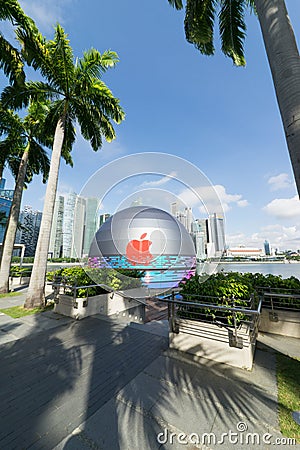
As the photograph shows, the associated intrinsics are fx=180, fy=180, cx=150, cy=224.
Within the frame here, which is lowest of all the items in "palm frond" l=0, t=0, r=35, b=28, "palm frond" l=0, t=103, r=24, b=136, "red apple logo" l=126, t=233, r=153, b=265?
"red apple logo" l=126, t=233, r=153, b=265

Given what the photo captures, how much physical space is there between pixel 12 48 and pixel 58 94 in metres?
2.07

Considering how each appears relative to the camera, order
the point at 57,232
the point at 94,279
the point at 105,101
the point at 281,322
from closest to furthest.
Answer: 1. the point at 281,322
2. the point at 94,279
3. the point at 105,101
4. the point at 57,232

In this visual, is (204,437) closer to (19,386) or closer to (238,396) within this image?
(238,396)

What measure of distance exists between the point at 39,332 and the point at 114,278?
10.6ft

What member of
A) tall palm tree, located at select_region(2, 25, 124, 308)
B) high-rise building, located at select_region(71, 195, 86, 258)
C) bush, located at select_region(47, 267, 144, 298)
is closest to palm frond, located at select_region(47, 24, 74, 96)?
tall palm tree, located at select_region(2, 25, 124, 308)

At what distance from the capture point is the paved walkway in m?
2.07

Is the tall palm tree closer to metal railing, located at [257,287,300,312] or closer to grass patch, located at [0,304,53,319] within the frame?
grass patch, located at [0,304,53,319]

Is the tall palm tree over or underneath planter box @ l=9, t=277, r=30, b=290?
over

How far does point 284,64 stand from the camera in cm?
290

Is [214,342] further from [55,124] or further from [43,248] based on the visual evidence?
[55,124]

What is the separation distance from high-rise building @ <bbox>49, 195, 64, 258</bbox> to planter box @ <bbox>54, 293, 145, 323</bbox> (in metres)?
50.9

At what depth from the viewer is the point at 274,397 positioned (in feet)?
8.77

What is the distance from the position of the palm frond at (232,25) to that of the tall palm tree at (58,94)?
4583 millimetres

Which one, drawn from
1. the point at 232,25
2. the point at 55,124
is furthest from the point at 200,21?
the point at 55,124
